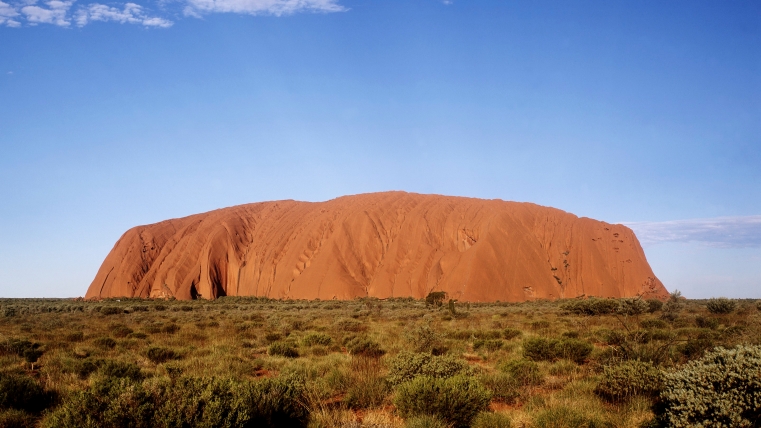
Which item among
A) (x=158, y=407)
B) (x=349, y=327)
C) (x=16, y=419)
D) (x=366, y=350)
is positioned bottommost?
(x=349, y=327)

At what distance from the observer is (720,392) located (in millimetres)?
4996

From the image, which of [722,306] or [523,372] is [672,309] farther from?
[523,372]

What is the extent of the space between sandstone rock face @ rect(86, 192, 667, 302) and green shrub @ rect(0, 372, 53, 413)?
4367 cm

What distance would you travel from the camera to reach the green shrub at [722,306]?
2306cm

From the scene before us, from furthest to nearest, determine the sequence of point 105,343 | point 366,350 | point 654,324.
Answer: point 654,324
point 105,343
point 366,350

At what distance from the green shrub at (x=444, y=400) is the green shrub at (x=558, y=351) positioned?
5392mm

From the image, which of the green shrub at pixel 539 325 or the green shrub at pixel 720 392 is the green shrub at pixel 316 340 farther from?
the green shrub at pixel 720 392

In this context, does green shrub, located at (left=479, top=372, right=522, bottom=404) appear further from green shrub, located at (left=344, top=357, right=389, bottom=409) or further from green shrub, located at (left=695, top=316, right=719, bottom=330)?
green shrub, located at (left=695, top=316, right=719, bottom=330)

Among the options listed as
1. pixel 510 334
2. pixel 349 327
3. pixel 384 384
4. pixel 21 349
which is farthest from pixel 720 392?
pixel 21 349

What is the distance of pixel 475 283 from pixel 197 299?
35.6 metres

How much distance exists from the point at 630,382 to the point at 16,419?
9.21 metres

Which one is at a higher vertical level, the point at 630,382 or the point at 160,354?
the point at 630,382

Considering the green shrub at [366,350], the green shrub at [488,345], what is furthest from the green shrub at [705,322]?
the green shrub at [366,350]

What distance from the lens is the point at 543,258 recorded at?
5462cm
